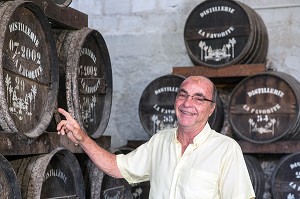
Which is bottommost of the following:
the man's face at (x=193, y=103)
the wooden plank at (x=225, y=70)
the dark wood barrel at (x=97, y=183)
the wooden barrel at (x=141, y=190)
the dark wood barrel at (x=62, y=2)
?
the wooden barrel at (x=141, y=190)

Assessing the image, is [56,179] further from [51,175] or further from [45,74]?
[45,74]

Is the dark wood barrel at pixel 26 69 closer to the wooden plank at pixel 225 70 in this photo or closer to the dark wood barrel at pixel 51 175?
the dark wood barrel at pixel 51 175

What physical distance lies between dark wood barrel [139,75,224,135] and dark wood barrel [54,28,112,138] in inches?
53.7

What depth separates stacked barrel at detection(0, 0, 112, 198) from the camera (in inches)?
112

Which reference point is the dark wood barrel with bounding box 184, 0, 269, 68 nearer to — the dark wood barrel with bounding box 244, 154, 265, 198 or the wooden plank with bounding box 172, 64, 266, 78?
the wooden plank with bounding box 172, 64, 266, 78

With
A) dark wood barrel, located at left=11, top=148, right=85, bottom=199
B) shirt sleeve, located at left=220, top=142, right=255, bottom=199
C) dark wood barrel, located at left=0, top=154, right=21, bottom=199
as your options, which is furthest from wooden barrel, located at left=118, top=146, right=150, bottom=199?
shirt sleeve, located at left=220, top=142, right=255, bottom=199

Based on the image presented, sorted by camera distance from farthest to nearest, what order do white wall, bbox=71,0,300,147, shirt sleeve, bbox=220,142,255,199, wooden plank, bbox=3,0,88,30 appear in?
white wall, bbox=71,0,300,147, wooden plank, bbox=3,0,88,30, shirt sleeve, bbox=220,142,255,199

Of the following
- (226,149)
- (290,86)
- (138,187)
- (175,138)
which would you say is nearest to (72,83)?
(175,138)

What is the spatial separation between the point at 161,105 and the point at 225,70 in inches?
25.1

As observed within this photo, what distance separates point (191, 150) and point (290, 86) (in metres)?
2.39

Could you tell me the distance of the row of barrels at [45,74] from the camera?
2.88m

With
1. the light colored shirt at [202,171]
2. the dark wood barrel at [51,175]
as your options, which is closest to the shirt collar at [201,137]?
the light colored shirt at [202,171]

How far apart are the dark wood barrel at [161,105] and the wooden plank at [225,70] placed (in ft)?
0.57

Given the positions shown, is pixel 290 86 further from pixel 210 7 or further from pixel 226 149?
pixel 226 149
